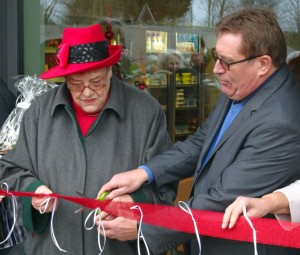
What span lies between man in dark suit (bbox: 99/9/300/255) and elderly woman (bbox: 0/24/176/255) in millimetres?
373

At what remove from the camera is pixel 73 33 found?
2275 millimetres

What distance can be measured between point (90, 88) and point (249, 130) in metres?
0.74

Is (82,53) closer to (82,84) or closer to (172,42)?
(82,84)

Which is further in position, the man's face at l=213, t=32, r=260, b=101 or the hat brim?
the hat brim

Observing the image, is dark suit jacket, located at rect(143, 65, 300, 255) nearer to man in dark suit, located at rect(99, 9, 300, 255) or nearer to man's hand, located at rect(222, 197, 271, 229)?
man in dark suit, located at rect(99, 9, 300, 255)

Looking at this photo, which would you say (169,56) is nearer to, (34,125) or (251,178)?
(34,125)

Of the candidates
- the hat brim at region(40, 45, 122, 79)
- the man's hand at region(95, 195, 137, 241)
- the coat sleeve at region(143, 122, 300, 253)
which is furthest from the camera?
the hat brim at region(40, 45, 122, 79)

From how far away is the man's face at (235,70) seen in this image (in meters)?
1.80

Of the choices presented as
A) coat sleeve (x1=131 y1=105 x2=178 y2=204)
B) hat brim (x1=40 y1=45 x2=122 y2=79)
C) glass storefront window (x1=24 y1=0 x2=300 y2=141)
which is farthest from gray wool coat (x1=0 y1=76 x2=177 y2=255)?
glass storefront window (x1=24 y1=0 x2=300 y2=141)

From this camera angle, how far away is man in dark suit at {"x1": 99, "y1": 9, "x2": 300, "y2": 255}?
1.72 m

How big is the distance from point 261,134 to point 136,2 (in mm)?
5781

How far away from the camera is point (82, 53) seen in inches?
87.5

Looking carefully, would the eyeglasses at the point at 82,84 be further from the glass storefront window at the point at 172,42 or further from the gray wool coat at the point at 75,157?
the glass storefront window at the point at 172,42

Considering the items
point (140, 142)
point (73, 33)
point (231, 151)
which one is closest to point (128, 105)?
point (140, 142)
